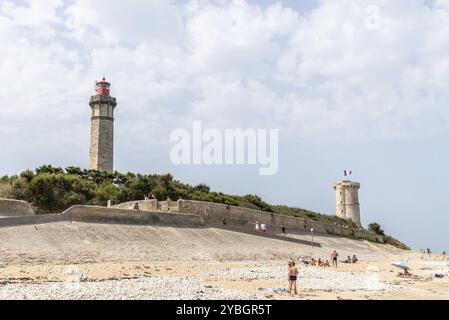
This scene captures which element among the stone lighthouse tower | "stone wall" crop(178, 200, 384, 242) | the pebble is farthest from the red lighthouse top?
the pebble

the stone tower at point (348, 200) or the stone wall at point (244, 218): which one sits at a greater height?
the stone tower at point (348, 200)

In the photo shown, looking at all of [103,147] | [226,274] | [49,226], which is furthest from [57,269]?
[103,147]

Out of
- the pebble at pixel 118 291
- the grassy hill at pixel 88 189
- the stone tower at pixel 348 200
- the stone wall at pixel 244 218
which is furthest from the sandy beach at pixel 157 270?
the stone tower at pixel 348 200

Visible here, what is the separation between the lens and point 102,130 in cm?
5572

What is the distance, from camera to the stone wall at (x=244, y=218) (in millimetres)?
34294

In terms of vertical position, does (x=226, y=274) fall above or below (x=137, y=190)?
below

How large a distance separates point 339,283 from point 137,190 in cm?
2879

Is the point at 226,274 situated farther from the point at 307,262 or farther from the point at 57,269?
the point at 307,262

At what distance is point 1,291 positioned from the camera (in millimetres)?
Answer: 13195

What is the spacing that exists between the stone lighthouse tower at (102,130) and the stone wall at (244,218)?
72.0 feet

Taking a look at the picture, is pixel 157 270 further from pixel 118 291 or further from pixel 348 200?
pixel 348 200

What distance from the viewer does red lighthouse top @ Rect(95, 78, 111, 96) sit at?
57.2 meters

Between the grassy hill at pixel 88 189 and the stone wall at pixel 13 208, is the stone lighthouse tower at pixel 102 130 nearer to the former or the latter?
the grassy hill at pixel 88 189

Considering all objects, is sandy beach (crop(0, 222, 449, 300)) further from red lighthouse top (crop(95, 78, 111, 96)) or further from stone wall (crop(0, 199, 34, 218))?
red lighthouse top (crop(95, 78, 111, 96))
